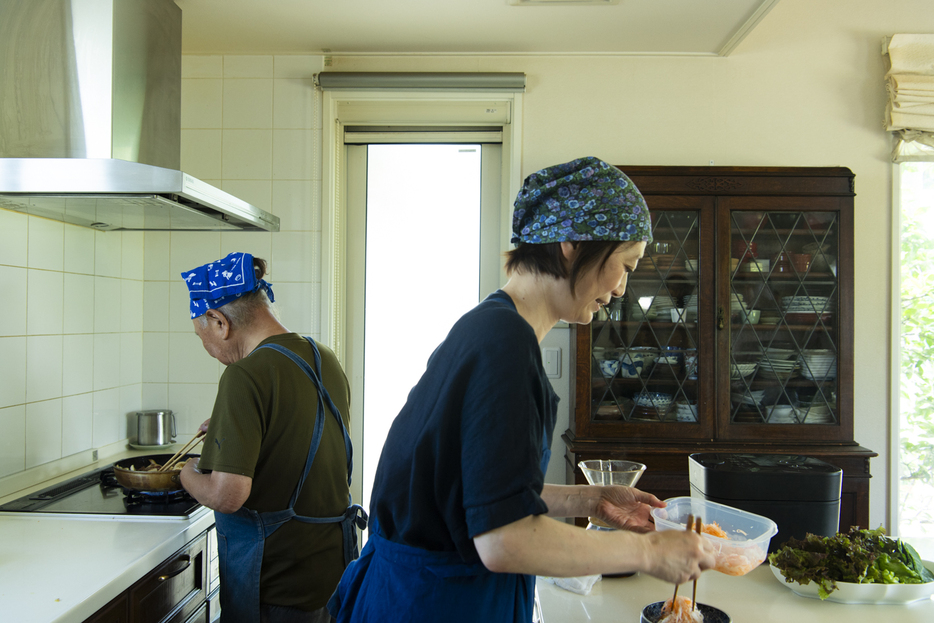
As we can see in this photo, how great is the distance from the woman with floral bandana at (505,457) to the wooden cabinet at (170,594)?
1.91 ft

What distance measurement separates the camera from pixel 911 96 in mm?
2680

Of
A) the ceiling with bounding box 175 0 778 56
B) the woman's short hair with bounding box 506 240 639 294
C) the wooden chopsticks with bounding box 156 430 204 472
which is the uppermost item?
the ceiling with bounding box 175 0 778 56

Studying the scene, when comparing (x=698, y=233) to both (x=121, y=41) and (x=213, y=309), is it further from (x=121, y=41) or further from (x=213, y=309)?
(x=121, y=41)

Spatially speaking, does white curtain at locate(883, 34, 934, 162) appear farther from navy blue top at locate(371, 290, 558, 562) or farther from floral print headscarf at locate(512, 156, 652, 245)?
navy blue top at locate(371, 290, 558, 562)

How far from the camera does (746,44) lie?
2783 millimetres

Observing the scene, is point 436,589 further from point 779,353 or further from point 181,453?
point 779,353

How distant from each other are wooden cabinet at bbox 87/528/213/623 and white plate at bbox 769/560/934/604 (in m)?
1.49

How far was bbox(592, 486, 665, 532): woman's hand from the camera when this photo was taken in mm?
1238

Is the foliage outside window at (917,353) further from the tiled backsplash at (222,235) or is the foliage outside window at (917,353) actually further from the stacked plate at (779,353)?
the tiled backsplash at (222,235)

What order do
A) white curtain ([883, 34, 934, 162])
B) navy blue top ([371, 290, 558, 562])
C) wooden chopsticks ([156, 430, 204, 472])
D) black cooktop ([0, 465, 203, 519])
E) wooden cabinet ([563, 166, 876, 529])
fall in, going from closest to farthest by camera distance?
1. navy blue top ([371, 290, 558, 562])
2. black cooktop ([0, 465, 203, 519])
3. wooden chopsticks ([156, 430, 204, 472])
4. wooden cabinet ([563, 166, 876, 529])
5. white curtain ([883, 34, 934, 162])

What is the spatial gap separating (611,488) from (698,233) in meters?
1.58

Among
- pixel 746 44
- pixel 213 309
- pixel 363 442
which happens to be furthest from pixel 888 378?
pixel 213 309

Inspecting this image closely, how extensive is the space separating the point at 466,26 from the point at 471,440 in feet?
7.10

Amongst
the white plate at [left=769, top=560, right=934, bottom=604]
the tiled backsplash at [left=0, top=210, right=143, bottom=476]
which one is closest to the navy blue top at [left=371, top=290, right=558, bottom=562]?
the white plate at [left=769, top=560, right=934, bottom=604]
